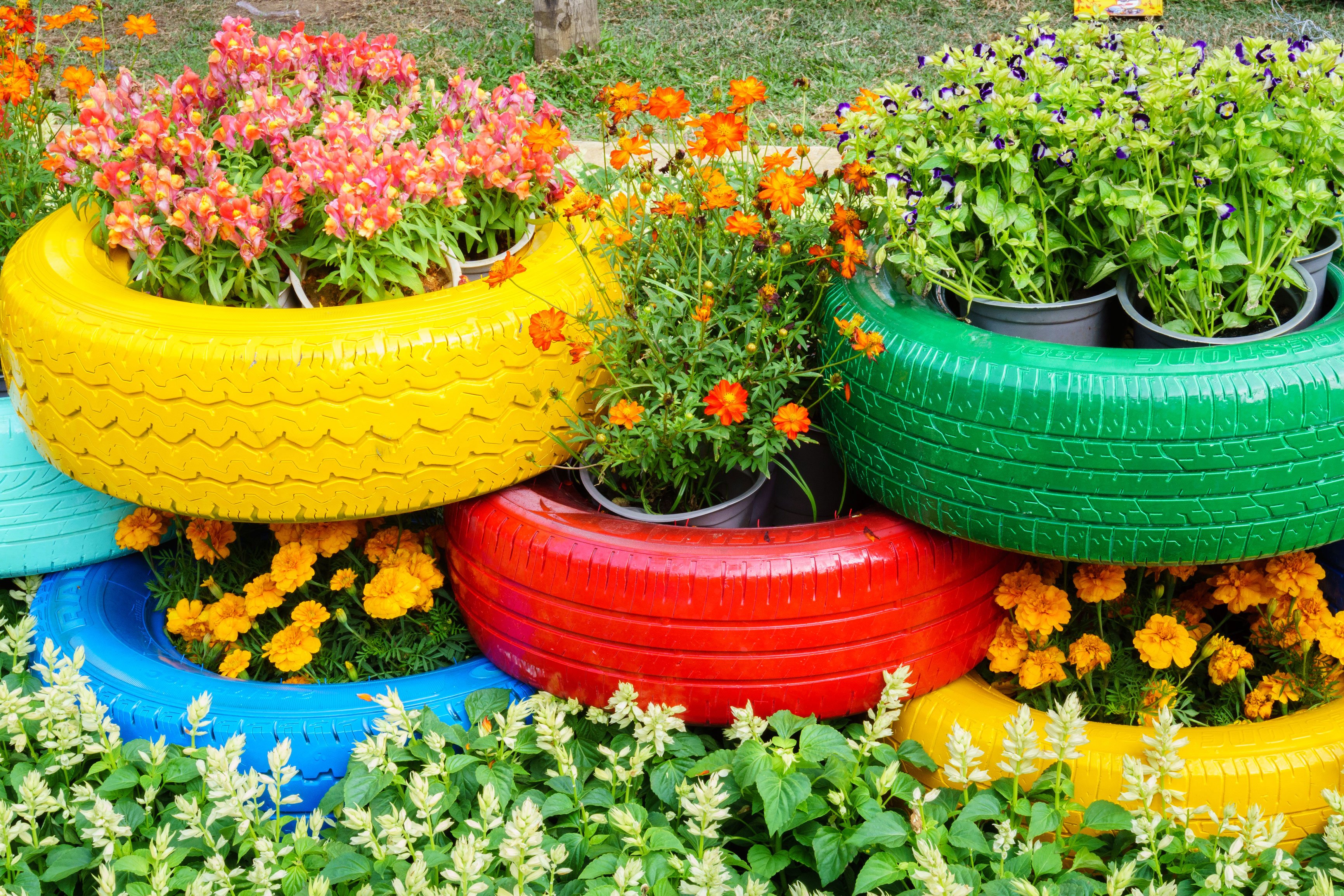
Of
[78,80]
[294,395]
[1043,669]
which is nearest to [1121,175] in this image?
[1043,669]

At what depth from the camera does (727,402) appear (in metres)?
1.93

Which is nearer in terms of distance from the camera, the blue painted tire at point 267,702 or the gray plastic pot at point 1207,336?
the gray plastic pot at point 1207,336

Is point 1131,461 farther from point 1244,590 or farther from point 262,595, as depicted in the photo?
point 262,595

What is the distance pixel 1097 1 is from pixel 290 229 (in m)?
1.75

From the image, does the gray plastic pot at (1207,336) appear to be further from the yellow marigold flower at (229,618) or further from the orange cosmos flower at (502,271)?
the yellow marigold flower at (229,618)

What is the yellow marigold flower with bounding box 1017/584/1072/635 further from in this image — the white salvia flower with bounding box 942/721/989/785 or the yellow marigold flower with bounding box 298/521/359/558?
the yellow marigold flower with bounding box 298/521/359/558

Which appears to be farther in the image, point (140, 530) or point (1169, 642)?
point (140, 530)

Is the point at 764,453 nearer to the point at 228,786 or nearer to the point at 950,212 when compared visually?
the point at 950,212

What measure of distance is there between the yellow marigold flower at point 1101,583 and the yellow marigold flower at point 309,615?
1.49 metres

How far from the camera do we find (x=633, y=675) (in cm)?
214

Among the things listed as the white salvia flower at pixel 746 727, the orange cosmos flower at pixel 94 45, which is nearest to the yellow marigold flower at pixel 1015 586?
the white salvia flower at pixel 746 727

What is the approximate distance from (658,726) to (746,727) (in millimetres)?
154

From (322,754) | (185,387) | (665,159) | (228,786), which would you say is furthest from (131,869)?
(665,159)

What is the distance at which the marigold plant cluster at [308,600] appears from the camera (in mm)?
2336
